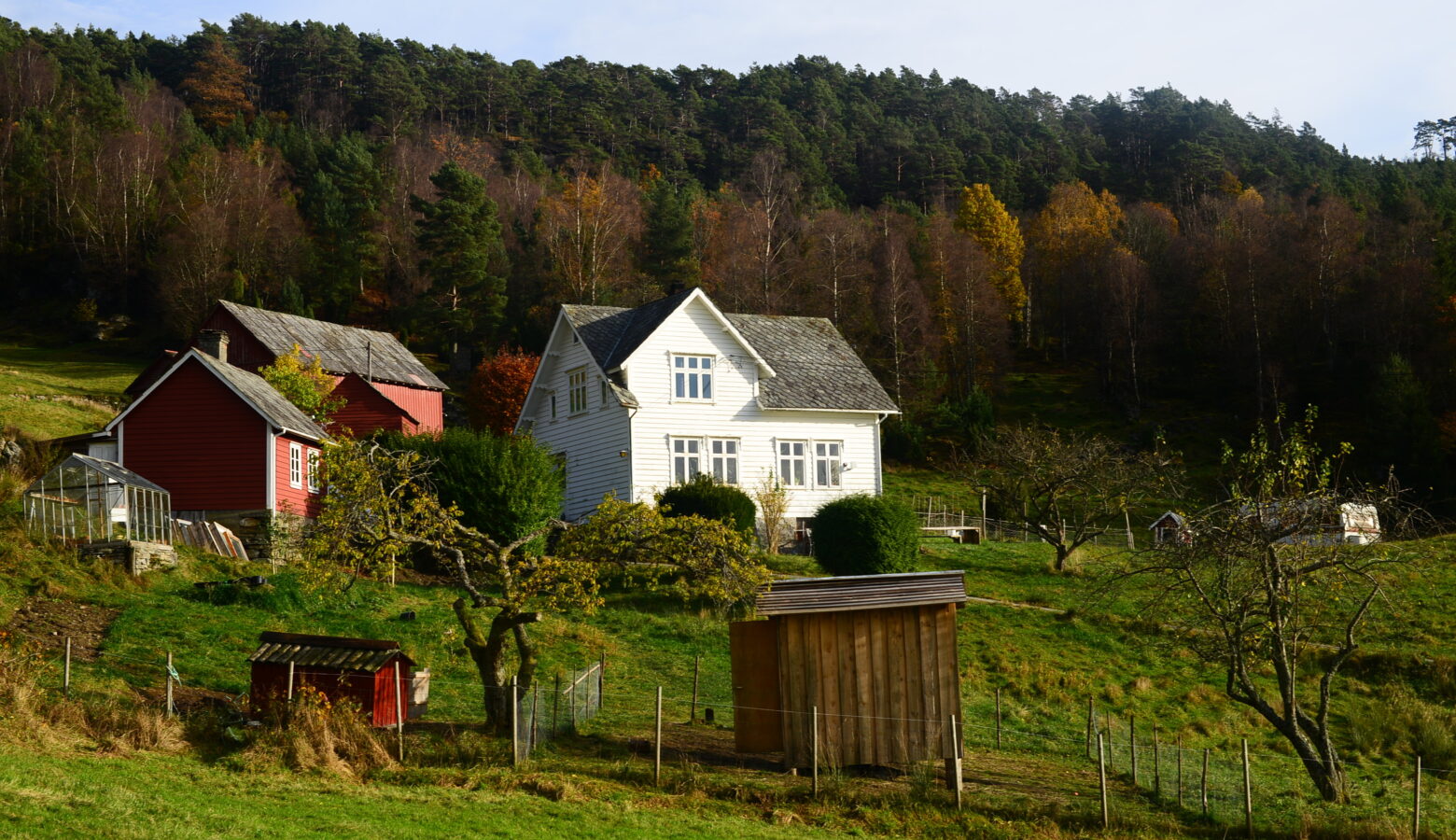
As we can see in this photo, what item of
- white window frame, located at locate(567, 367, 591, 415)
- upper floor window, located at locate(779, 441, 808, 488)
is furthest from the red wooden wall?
upper floor window, located at locate(779, 441, 808, 488)

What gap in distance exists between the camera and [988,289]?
253 ft

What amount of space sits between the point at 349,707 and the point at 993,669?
14.9m

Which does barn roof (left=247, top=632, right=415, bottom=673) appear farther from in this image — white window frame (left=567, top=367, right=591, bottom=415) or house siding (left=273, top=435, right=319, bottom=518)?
white window frame (left=567, top=367, right=591, bottom=415)

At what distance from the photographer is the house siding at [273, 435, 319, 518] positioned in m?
35.3

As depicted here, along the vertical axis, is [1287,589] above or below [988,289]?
below

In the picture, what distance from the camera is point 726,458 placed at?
4172 cm

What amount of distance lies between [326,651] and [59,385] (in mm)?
45494

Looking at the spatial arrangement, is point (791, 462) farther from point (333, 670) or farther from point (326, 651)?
point (333, 670)

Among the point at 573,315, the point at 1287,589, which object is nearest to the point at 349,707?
the point at 1287,589

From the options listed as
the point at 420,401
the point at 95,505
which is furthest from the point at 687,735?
the point at 420,401

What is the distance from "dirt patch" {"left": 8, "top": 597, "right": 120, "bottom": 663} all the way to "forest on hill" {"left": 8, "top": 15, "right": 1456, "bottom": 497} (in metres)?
44.3

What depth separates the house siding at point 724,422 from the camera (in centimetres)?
4038

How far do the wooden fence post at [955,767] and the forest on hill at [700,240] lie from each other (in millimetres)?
45057

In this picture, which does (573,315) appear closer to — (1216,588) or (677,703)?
(677,703)
